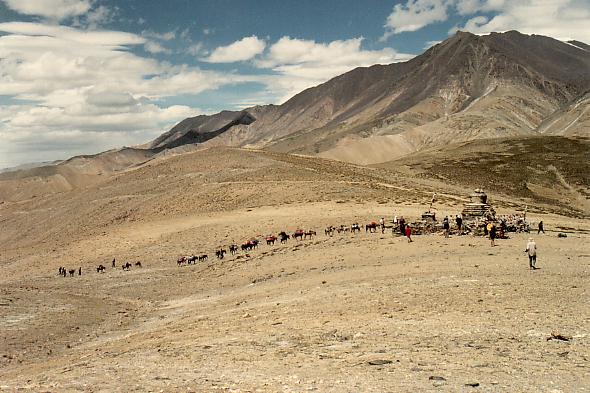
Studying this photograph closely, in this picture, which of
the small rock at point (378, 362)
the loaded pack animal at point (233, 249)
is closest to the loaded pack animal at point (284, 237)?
the loaded pack animal at point (233, 249)

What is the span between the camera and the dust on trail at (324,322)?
12.3 metres

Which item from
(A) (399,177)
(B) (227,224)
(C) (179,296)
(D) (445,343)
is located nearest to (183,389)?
(D) (445,343)

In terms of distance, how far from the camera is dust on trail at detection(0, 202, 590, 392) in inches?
484

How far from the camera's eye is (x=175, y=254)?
47375mm

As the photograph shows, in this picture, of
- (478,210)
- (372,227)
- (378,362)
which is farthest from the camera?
(372,227)

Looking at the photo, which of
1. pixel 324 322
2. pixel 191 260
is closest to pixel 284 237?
pixel 191 260

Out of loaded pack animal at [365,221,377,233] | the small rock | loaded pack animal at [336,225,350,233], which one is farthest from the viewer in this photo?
loaded pack animal at [336,225,350,233]

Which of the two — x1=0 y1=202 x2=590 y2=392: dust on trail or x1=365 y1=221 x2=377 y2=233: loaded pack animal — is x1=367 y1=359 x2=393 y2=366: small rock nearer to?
x1=0 y1=202 x2=590 y2=392: dust on trail

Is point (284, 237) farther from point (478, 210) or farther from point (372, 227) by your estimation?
point (478, 210)

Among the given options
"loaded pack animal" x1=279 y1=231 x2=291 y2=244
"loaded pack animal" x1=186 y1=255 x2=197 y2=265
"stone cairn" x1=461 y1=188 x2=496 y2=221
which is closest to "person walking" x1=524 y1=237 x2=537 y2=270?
"stone cairn" x1=461 y1=188 x2=496 y2=221

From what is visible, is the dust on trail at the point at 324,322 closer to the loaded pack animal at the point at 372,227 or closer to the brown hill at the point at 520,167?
the loaded pack animal at the point at 372,227

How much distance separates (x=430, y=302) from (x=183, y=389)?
938 centimetres

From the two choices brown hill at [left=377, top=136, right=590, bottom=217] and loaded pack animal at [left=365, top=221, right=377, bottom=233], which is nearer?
loaded pack animal at [left=365, top=221, right=377, bottom=233]

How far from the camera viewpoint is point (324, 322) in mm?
17453
